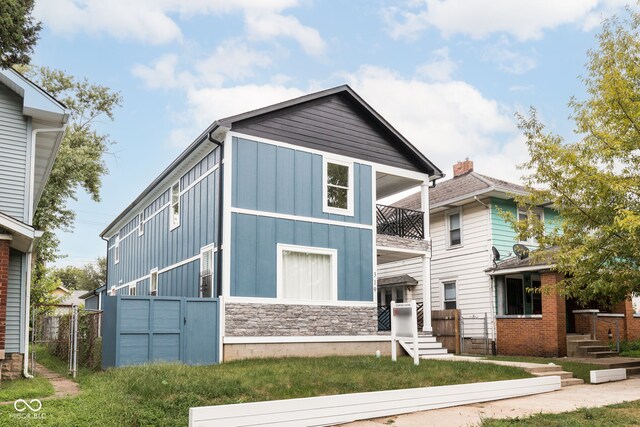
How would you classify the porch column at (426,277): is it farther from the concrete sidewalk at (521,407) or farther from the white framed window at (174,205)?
the white framed window at (174,205)

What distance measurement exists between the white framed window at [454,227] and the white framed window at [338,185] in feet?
23.6

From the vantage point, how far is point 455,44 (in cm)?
1575

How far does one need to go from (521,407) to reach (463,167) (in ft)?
53.1

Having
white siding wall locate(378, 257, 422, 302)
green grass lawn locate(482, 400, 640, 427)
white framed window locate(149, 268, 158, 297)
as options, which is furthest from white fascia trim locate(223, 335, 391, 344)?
white framed window locate(149, 268, 158, 297)

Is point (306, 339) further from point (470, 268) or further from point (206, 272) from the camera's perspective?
point (470, 268)

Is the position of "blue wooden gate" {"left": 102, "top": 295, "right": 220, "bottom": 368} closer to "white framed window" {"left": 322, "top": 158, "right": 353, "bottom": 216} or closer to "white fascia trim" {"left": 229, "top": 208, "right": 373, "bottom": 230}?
"white fascia trim" {"left": 229, "top": 208, "right": 373, "bottom": 230}

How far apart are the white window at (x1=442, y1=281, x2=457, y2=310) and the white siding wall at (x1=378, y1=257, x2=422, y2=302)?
1.03m

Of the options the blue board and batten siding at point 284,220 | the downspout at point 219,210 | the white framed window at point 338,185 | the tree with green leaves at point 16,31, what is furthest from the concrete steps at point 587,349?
the tree with green leaves at point 16,31

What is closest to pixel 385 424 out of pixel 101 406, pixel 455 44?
pixel 101 406

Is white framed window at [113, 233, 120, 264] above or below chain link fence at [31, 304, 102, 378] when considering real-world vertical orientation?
above

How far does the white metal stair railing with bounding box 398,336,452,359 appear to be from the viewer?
1731 cm

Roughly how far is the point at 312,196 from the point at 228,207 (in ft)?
8.59

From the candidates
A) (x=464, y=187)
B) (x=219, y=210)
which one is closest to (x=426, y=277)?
(x=464, y=187)

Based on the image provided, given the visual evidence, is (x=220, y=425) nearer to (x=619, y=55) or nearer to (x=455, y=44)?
(x=455, y=44)
